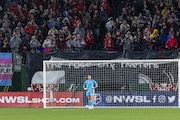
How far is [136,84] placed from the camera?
30.3 metres

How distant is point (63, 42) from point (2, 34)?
381cm

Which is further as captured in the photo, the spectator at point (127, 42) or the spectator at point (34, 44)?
the spectator at point (34, 44)

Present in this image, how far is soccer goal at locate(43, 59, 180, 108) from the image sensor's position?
30125mm

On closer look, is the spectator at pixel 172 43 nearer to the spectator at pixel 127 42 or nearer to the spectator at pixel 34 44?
the spectator at pixel 127 42

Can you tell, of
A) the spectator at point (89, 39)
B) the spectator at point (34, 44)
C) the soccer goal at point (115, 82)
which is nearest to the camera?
the soccer goal at point (115, 82)

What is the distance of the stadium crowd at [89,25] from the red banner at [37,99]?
8.70ft

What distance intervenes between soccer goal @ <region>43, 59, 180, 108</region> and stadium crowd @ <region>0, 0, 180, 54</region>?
204cm

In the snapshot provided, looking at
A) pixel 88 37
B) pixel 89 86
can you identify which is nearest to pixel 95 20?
pixel 88 37

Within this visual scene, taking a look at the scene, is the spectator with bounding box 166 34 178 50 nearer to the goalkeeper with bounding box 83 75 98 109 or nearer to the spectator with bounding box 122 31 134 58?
the spectator with bounding box 122 31 134 58

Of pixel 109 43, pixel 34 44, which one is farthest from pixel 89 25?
pixel 34 44

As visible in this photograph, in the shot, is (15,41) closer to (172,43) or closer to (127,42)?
(127,42)

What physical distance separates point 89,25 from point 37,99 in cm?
638

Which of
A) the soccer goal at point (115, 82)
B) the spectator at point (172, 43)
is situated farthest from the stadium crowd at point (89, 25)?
the soccer goal at point (115, 82)

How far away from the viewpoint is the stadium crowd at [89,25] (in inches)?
1307
